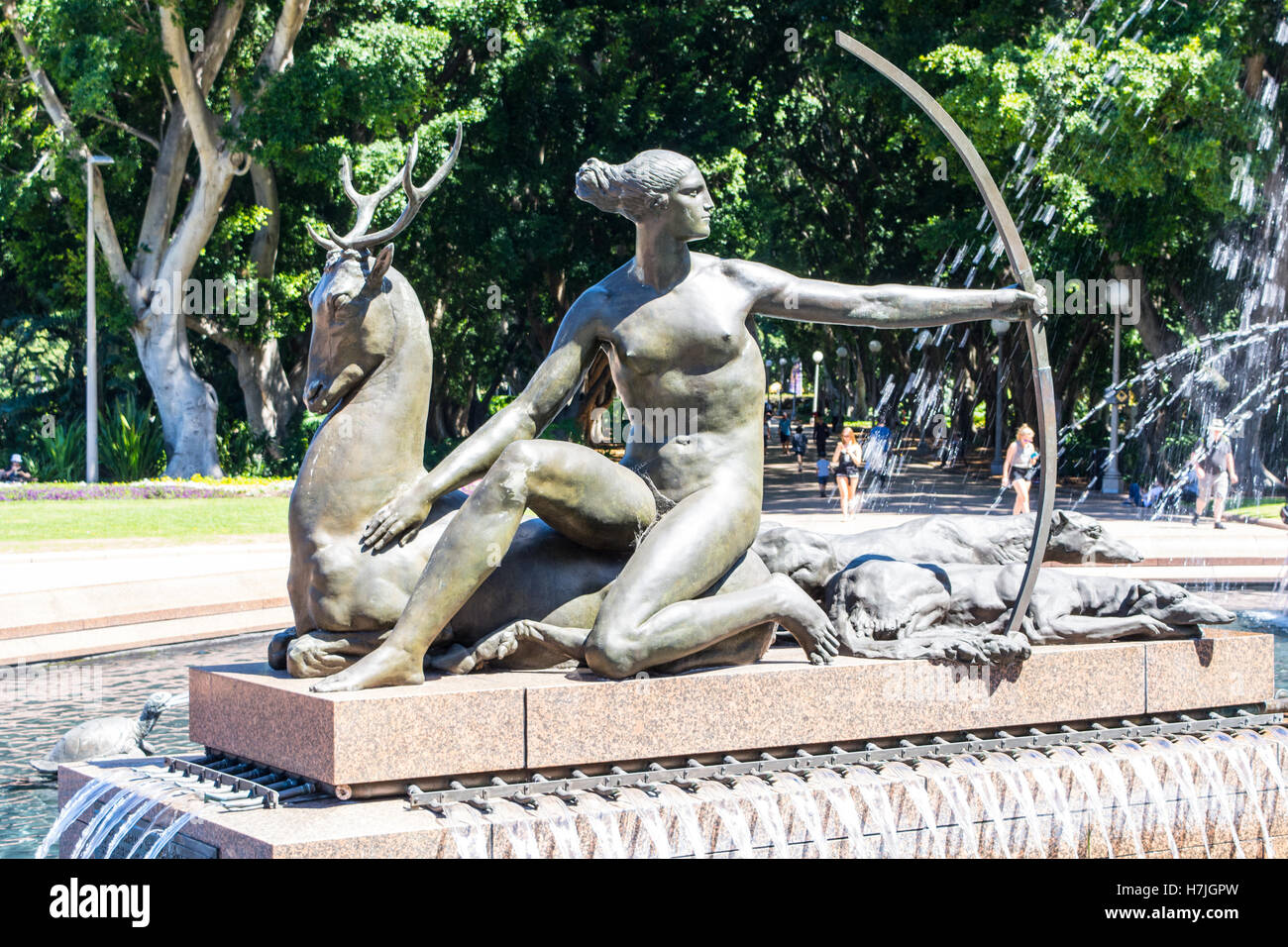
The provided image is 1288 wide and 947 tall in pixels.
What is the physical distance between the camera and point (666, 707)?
16.8 ft

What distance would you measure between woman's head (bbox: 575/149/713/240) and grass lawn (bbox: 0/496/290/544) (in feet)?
43.1

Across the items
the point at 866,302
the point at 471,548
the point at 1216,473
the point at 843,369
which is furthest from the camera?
the point at 843,369

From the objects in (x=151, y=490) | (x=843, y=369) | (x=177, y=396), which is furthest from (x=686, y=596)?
(x=843, y=369)

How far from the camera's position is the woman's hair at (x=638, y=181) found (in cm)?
549

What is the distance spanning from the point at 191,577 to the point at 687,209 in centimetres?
795

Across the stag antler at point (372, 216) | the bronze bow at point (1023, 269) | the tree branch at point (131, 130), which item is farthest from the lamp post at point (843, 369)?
the stag antler at point (372, 216)

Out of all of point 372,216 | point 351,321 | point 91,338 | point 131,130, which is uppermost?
point 131,130

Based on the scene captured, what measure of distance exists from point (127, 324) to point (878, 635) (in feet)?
78.6

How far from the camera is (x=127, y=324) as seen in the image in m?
26.9

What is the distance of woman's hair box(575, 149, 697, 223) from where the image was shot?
5492 millimetres

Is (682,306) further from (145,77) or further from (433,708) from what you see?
(145,77)

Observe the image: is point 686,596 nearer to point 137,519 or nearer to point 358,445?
point 358,445

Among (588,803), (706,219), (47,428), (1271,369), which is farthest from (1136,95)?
(47,428)

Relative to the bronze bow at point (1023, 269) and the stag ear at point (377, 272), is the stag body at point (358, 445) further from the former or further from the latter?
the bronze bow at point (1023, 269)
